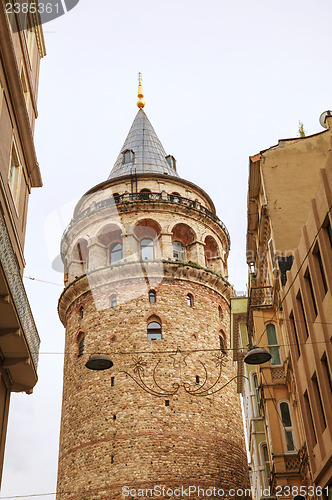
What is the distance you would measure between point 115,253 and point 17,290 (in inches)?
907

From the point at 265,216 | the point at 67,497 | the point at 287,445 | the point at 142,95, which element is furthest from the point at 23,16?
the point at 142,95

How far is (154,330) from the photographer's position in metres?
32.9

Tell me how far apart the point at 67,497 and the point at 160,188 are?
1837cm

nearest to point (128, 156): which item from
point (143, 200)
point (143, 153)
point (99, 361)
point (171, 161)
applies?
point (143, 153)

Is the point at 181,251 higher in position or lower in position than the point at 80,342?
higher

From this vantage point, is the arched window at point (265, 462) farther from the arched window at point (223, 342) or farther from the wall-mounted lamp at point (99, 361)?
the arched window at point (223, 342)

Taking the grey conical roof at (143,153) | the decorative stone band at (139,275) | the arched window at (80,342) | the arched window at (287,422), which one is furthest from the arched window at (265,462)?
the grey conical roof at (143,153)

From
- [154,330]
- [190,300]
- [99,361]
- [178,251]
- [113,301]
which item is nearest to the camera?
[99,361]

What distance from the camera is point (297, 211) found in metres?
21.8

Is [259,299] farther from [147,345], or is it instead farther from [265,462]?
[147,345]

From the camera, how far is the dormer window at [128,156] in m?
42.4

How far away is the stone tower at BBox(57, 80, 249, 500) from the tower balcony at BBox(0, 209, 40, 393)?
15371mm

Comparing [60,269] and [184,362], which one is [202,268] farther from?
[60,269]

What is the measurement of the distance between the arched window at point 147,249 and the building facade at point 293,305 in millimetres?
9886
